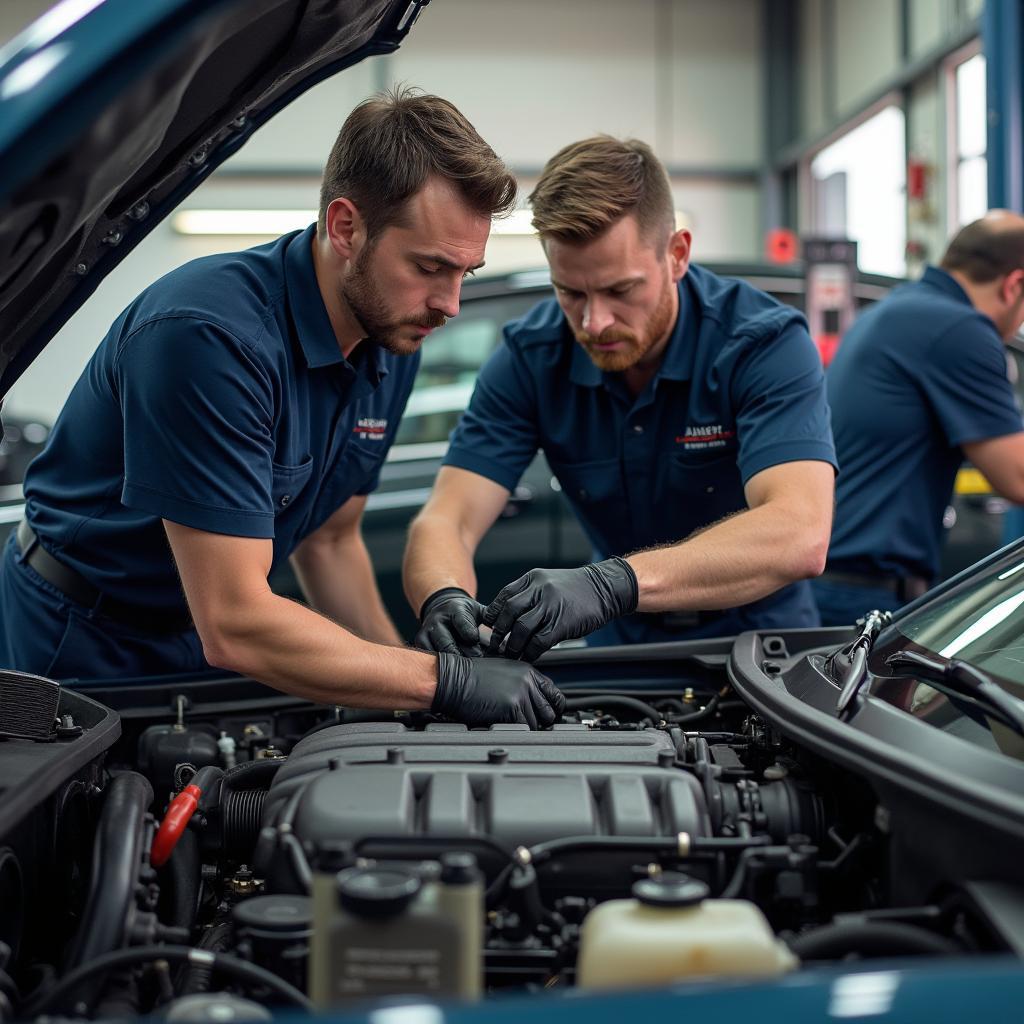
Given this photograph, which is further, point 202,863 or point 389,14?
point 389,14

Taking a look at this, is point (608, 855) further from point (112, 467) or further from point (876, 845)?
point (112, 467)

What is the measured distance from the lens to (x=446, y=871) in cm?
115

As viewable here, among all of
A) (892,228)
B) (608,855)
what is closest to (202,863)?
(608,855)

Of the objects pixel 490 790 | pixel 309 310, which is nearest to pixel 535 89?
pixel 309 310

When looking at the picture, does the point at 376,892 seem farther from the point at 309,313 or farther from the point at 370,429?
the point at 370,429

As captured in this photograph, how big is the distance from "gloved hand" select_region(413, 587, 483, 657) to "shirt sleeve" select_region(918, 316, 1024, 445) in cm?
150

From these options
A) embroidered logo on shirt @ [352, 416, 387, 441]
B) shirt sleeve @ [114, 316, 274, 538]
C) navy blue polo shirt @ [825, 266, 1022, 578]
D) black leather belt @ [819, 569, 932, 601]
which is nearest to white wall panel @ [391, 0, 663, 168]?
navy blue polo shirt @ [825, 266, 1022, 578]

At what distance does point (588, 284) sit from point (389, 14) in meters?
0.70

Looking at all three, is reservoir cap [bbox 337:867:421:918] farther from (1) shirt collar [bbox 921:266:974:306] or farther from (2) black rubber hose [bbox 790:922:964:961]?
(1) shirt collar [bbox 921:266:974:306]

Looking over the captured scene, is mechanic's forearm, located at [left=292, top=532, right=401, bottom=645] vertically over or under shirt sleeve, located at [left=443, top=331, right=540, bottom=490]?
under

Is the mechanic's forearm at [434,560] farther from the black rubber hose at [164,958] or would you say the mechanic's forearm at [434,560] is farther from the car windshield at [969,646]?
the black rubber hose at [164,958]

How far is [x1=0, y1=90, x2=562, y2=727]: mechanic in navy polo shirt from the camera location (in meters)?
1.88

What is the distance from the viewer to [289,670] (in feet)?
6.17

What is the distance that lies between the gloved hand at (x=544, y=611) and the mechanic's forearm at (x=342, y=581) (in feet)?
2.21
